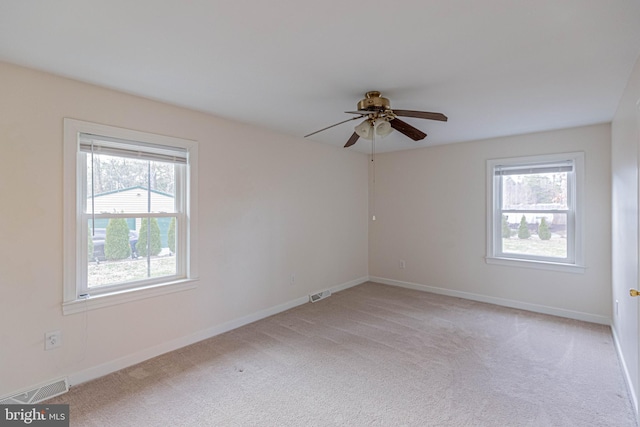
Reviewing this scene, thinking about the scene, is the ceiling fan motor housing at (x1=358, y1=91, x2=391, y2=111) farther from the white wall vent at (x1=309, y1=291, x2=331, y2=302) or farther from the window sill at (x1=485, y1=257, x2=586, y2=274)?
the window sill at (x1=485, y1=257, x2=586, y2=274)

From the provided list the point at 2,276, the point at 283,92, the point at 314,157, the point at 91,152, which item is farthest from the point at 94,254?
the point at 314,157

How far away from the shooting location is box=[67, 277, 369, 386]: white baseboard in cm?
245

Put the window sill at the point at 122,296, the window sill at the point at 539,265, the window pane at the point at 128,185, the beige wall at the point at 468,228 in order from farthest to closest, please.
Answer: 1. the window sill at the point at 539,265
2. the beige wall at the point at 468,228
3. the window pane at the point at 128,185
4. the window sill at the point at 122,296

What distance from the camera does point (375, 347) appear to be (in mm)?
3023

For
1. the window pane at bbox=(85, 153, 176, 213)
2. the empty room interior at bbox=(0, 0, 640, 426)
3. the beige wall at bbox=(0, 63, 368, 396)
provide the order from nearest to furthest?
the empty room interior at bbox=(0, 0, 640, 426) → the beige wall at bbox=(0, 63, 368, 396) → the window pane at bbox=(85, 153, 176, 213)

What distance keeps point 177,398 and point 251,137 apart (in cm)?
265

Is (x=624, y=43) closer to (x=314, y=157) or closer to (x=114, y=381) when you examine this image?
(x=314, y=157)

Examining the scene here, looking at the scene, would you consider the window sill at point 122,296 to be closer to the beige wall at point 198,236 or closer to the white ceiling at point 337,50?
the beige wall at point 198,236

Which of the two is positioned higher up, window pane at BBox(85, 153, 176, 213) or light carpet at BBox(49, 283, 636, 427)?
window pane at BBox(85, 153, 176, 213)

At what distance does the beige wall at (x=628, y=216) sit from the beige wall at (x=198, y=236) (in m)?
3.25

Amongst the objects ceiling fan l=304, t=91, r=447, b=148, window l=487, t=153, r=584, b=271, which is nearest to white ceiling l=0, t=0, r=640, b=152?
ceiling fan l=304, t=91, r=447, b=148

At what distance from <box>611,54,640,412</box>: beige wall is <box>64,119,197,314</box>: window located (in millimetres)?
3534

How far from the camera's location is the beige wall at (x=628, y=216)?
2080 millimetres

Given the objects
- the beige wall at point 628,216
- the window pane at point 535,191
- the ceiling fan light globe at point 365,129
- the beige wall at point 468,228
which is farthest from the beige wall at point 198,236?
the beige wall at point 628,216
